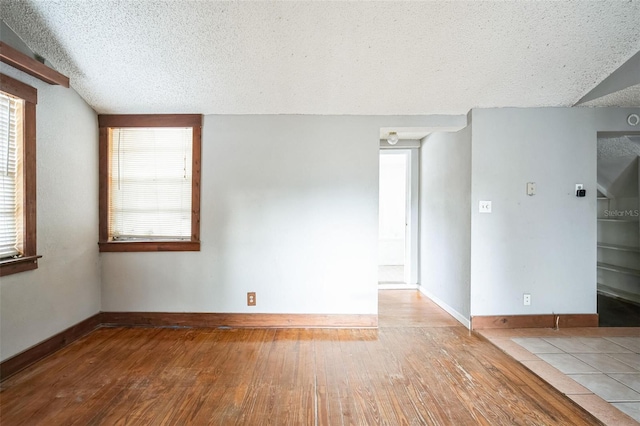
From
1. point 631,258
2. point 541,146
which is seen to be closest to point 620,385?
point 541,146

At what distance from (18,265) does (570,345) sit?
14.9 ft

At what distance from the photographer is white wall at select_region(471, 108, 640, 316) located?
3.36 meters

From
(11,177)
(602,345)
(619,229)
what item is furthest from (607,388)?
(11,177)

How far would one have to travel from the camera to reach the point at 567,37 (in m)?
2.49

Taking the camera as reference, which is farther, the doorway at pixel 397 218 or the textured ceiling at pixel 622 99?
the doorway at pixel 397 218

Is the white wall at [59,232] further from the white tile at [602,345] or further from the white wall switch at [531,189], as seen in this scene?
the white tile at [602,345]

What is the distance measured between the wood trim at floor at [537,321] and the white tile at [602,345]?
293 millimetres

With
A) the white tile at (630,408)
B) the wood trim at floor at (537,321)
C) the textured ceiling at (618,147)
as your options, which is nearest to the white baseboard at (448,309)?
the wood trim at floor at (537,321)

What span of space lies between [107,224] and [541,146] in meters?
4.56

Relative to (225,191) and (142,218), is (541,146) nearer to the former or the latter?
(225,191)

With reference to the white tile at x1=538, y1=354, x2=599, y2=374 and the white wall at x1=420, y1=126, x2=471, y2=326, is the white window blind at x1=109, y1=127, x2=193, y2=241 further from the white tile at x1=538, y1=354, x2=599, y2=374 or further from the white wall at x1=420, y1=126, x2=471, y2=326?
the white tile at x1=538, y1=354, x2=599, y2=374

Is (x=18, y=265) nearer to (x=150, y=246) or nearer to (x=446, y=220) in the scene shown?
(x=150, y=246)

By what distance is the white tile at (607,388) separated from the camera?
83.2 inches

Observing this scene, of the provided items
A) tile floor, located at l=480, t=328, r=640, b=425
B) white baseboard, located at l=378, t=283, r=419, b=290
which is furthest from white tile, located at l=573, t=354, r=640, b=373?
white baseboard, located at l=378, t=283, r=419, b=290
